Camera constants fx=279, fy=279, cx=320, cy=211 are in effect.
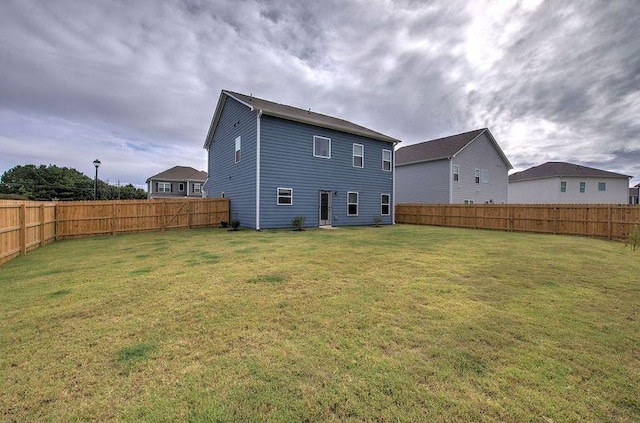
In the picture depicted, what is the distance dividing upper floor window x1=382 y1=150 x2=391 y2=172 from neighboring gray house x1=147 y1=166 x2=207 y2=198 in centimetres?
3212

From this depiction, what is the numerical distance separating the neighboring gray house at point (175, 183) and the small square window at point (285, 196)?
3161 centimetres

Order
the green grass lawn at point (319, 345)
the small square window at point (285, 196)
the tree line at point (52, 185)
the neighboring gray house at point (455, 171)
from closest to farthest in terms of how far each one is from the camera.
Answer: the green grass lawn at point (319, 345) → the small square window at point (285, 196) → the neighboring gray house at point (455, 171) → the tree line at point (52, 185)

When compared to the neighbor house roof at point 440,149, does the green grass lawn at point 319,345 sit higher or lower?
lower

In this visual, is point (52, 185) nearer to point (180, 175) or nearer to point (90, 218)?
point (180, 175)

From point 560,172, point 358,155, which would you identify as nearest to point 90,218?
point 358,155

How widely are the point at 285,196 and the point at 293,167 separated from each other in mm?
1665

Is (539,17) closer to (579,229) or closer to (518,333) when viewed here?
(579,229)

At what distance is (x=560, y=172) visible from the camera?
3058 cm

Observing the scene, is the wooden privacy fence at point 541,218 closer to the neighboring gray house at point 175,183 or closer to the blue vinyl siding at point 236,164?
the blue vinyl siding at point 236,164

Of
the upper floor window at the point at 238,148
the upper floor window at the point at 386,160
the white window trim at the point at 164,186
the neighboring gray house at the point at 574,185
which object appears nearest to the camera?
the upper floor window at the point at 238,148

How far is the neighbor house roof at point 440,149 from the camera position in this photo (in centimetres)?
2353

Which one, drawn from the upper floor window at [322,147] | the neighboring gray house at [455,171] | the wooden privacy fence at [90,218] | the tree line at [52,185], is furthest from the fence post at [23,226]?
the tree line at [52,185]

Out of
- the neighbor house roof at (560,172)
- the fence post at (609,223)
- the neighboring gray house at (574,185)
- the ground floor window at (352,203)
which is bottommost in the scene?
the fence post at (609,223)

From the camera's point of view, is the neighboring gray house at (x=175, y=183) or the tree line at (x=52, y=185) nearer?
the neighboring gray house at (x=175, y=183)
